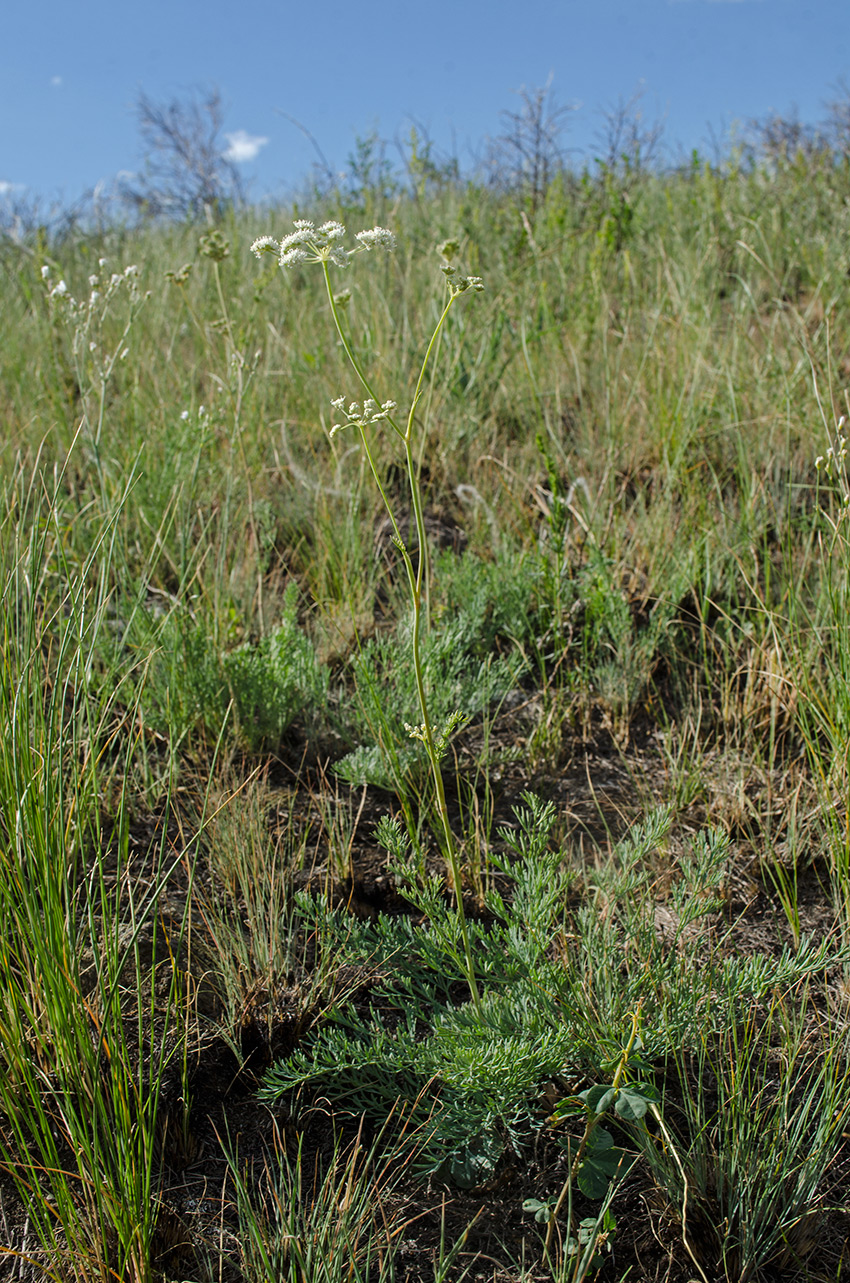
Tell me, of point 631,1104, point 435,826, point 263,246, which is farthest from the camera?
point 435,826

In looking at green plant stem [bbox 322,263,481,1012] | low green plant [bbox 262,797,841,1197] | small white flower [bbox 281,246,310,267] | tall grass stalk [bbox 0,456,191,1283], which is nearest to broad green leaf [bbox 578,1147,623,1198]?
low green plant [bbox 262,797,841,1197]

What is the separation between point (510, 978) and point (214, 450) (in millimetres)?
2174

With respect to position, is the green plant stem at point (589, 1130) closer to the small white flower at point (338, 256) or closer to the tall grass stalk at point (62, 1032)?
the tall grass stalk at point (62, 1032)

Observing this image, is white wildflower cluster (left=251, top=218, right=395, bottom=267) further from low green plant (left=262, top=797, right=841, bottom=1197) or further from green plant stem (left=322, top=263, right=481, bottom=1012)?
low green plant (left=262, top=797, right=841, bottom=1197)

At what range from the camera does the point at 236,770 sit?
1.99 meters

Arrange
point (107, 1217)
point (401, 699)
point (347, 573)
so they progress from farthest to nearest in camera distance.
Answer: point (347, 573) < point (401, 699) < point (107, 1217)

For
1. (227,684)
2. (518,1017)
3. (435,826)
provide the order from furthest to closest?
1. (227,684)
2. (435,826)
3. (518,1017)

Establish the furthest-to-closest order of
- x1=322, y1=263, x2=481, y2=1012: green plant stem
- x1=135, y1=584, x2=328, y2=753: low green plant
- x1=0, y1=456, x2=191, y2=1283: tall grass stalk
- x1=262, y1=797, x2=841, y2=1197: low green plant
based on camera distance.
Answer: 1. x1=135, y1=584, x2=328, y2=753: low green plant
2. x1=262, y1=797, x2=841, y2=1197: low green plant
3. x1=0, y1=456, x2=191, y2=1283: tall grass stalk
4. x1=322, y1=263, x2=481, y2=1012: green plant stem

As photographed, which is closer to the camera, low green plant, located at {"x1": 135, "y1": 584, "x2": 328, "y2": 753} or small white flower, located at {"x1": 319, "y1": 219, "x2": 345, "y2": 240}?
small white flower, located at {"x1": 319, "y1": 219, "x2": 345, "y2": 240}

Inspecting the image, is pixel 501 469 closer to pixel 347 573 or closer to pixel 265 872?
pixel 347 573

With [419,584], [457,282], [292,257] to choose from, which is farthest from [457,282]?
[419,584]

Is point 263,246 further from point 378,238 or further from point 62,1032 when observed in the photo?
point 62,1032

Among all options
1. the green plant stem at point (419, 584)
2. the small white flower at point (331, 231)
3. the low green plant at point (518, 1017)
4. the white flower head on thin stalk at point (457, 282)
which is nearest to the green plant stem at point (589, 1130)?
the low green plant at point (518, 1017)

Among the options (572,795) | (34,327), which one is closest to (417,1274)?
(572,795)
